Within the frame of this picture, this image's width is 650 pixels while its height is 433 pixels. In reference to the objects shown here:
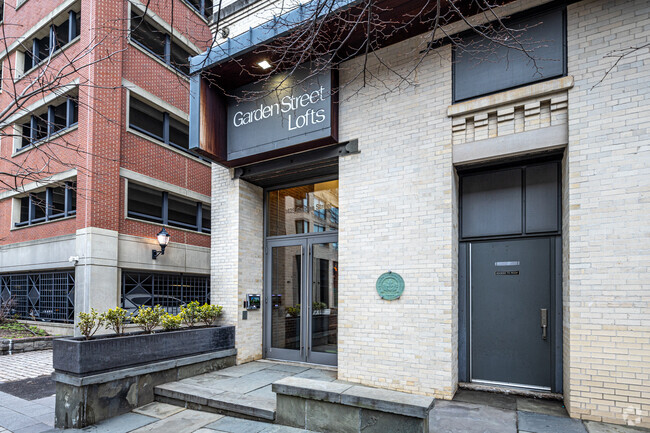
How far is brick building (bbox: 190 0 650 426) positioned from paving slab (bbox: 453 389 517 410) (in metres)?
0.21

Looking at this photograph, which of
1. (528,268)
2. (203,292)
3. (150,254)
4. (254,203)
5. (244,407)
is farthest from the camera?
(203,292)

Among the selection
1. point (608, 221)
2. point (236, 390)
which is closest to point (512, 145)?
point (608, 221)

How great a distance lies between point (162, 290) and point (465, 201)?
12127 millimetres

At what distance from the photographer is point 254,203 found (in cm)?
911

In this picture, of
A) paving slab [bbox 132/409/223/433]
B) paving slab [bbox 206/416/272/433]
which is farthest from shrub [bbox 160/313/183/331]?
paving slab [bbox 206/416/272/433]

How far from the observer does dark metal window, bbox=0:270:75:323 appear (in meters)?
13.2

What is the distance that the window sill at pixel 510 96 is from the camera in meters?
5.53

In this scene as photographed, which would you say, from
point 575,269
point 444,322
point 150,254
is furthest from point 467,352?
point 150,254

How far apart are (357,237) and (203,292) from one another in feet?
38.1

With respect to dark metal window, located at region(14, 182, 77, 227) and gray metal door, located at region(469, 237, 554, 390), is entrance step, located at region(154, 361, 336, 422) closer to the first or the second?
gray metal door, located at region(469, 237, 554, 390)

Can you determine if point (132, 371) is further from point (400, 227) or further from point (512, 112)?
point (512, 112)

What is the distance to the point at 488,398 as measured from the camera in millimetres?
5852

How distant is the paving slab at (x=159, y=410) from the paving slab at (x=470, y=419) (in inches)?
154

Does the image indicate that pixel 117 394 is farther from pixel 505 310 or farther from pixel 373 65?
pixel 373 65
